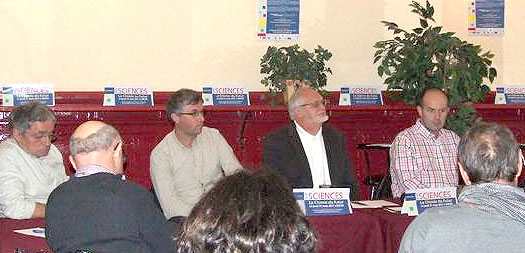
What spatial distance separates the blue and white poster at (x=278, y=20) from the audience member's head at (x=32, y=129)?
11.0 ft

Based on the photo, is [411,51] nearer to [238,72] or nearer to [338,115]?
[338,115]

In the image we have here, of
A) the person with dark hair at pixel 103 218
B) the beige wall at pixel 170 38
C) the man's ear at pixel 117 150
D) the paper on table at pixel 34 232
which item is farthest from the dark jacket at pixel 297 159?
the beige wall at pixel 170 38

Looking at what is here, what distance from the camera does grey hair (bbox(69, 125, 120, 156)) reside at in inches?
132

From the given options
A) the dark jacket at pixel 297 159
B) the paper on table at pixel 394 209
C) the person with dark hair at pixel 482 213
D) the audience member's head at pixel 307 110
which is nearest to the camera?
the person with dark hair at pixel 482 213

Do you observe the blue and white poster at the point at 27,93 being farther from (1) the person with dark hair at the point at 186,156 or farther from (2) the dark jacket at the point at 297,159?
(2) the dark jacket at the point at 297,159

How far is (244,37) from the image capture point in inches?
303

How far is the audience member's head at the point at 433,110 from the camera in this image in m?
5.78

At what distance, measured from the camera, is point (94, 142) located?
3.37 m

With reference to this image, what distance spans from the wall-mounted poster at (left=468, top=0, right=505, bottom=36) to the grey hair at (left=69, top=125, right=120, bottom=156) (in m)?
5.64

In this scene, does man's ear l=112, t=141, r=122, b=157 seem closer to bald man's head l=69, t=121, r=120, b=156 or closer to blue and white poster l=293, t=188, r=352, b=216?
bald man's head l=69, t=121, r=120, b=156

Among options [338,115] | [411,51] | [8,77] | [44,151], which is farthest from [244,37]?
[44,151]

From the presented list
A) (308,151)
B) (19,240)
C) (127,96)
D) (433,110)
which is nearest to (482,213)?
(19,240)

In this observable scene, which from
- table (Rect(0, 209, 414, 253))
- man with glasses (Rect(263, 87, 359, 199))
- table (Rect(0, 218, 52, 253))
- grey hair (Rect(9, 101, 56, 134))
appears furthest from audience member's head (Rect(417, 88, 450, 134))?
table (Rect(0, 218, 52, 253))

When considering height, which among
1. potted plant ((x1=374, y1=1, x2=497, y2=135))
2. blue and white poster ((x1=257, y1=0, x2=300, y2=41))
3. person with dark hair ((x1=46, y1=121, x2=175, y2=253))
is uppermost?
blue and white poster ((x1=257, y1=0, x2=300, y2=41))
